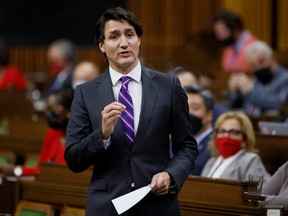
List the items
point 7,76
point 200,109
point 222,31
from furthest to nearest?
point 7,76 → point 222,31 → point 200,109

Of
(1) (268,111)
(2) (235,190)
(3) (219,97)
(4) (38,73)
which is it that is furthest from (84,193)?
(4) (38,73)

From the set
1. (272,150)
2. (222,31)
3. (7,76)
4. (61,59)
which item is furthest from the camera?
(7,76)

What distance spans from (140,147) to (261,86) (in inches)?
177

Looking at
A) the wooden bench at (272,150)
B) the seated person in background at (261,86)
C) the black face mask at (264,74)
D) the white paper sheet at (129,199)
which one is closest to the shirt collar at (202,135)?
the wooden bench at (272,150)

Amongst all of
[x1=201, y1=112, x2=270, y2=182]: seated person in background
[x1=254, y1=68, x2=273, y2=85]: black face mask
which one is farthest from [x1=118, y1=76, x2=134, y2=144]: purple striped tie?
[x1=254, y1=68, x2=273, y2=85]: black face mask

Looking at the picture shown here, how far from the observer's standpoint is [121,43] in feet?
12.5

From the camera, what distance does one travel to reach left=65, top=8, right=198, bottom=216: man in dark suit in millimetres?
3814

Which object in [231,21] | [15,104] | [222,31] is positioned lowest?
[15,104]

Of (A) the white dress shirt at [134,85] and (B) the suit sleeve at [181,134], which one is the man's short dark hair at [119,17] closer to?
(A) the white dress shirt at [134,85]

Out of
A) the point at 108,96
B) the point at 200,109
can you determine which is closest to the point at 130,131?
the point at 108,96

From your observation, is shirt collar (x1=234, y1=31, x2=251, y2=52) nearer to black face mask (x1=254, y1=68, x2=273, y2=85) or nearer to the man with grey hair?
black face mask (x1=254, y1=68, x2=273, y2=85)

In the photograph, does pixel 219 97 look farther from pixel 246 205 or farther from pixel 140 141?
pixel 140 141

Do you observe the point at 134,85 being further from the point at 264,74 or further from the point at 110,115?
the point at 264,74

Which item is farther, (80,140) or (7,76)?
(7,76)
